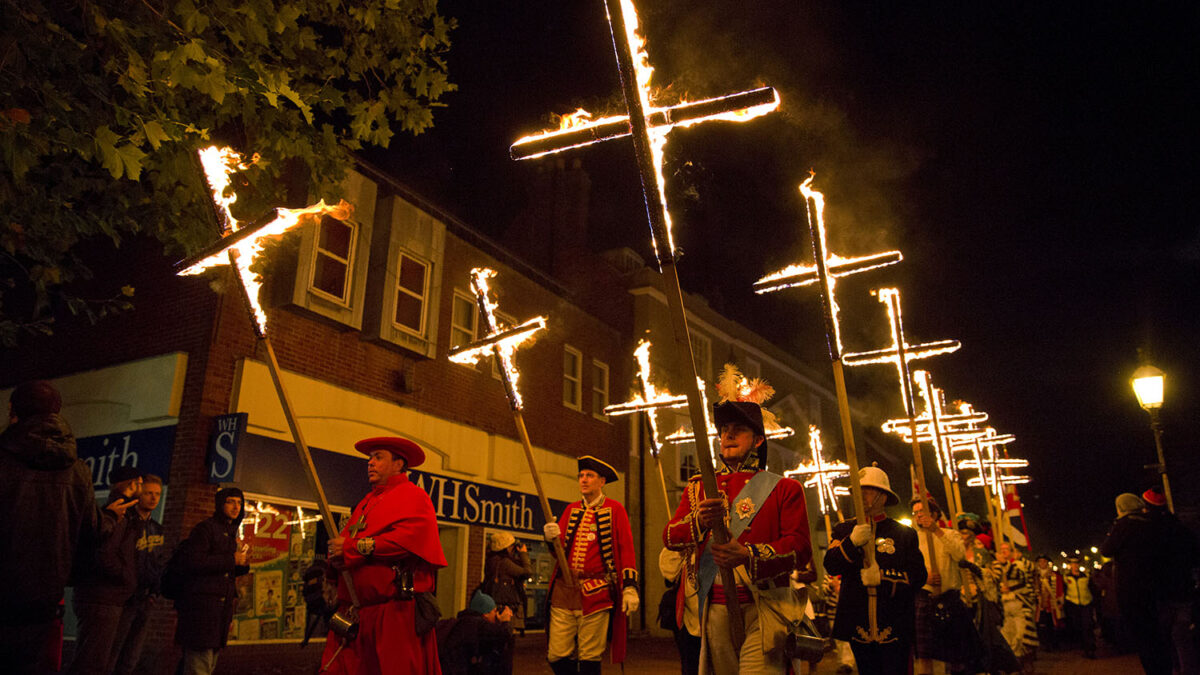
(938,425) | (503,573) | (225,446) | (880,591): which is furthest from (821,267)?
(225,446)

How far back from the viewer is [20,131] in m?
6.18

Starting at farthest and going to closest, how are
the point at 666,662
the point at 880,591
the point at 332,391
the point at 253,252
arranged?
1. the point at 666,662
2. the point at 332,391
3. the point at 880,591
4. the point at 253,252

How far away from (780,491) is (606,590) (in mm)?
3158

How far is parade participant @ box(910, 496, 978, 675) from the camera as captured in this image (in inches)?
349

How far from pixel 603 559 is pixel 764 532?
10.4 feet

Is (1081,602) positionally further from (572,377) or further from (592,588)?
(592,588)

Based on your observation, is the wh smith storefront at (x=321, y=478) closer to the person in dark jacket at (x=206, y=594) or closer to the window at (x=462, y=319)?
the window at (x=462, y=319)

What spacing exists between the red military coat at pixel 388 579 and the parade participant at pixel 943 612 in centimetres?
545

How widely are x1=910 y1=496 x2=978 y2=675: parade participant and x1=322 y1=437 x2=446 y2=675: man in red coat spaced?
214 inches

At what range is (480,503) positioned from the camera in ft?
57.1

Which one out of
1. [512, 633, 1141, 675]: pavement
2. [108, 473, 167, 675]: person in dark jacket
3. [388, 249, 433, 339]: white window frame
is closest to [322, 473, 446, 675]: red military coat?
[108, 473, 167, 675]: person in dark jacket

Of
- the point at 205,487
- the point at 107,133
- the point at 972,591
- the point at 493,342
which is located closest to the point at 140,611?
the point at 205,487

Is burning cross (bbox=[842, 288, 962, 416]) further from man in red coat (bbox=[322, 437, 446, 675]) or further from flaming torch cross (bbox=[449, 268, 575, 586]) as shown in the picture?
man in red coat (bbox=[322, 437, 446, 675])

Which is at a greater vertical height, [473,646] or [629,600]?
[629,600]
